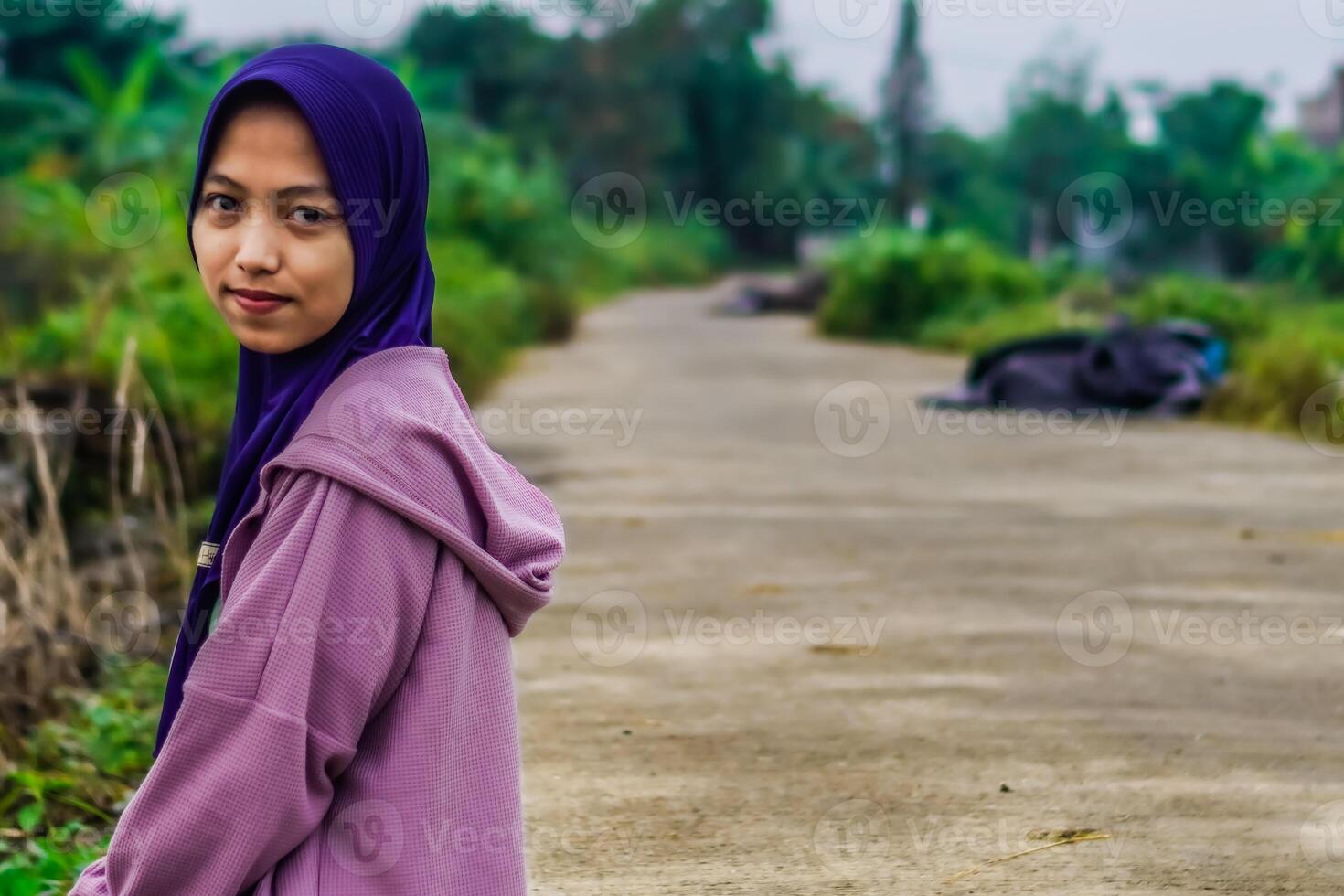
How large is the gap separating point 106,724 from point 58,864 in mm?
903

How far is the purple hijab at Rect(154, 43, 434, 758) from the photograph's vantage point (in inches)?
68.6

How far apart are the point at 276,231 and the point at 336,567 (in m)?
0.35

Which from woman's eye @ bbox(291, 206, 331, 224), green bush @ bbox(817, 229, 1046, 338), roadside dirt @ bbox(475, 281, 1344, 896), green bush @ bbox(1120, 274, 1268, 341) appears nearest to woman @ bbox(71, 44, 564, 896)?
woman's eye @ bbox(291, 206, 331, 224)

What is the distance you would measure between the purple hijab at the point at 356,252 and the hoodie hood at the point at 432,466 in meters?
0.05

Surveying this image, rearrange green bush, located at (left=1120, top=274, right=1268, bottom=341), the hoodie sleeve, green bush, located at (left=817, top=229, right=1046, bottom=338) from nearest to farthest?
the hoodie sleeve
green bush, located at (left=1120, top=274, right=1268, bottom=341)
green bush, located at (left=817, top=229, right=1046, bottom=338)

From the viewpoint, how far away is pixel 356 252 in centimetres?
177

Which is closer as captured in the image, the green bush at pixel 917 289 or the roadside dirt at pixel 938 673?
the roadside dirt at pixel 938 673

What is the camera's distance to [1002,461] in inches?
326

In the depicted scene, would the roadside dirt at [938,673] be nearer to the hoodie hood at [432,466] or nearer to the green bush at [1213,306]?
the hoodie hood at [432,466]

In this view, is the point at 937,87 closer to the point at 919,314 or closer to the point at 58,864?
the point at 919,314

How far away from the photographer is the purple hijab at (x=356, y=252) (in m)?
1.74

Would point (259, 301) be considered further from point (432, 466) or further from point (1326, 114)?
point (1326, 114)

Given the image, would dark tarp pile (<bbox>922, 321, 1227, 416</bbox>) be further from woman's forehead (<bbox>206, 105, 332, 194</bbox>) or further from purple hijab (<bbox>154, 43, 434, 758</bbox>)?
woman's forehead (<bbox>206, 105, 332, 194</bbox>)

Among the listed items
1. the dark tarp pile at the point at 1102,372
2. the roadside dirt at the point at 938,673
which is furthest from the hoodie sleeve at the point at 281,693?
the dark tarp pile at the point at 1102,372
